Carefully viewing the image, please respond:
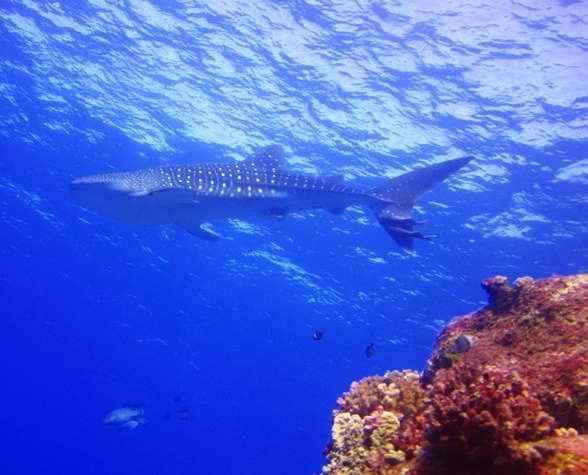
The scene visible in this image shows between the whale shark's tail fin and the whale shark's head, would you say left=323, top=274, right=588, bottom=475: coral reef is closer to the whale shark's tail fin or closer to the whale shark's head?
the whale shark's tail fin

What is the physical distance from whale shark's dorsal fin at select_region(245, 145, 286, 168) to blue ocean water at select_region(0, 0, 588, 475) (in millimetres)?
4039

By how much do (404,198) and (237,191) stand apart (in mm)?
5063

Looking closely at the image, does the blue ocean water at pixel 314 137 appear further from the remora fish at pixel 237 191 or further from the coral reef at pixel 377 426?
the coral reef at pixel 377 426

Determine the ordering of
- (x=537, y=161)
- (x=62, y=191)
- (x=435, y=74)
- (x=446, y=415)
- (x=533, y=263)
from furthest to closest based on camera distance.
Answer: (x=62, y=191) → (x=533, y=263) → (x=537, y=161) → (x=435, y=74) → (x=446, y=415)

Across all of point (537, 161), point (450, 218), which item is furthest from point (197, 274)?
point (537, 161)

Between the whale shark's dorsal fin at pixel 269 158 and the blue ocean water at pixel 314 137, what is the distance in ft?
13.3

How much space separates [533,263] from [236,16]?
61.5 ft

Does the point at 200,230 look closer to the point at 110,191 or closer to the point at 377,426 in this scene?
the point at 110,191

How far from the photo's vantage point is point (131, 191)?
14.5 meters

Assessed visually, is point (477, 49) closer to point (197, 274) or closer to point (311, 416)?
point (197, 274)

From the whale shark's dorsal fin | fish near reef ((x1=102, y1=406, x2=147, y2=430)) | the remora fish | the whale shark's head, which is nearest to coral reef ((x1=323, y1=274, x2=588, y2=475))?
the remora fish

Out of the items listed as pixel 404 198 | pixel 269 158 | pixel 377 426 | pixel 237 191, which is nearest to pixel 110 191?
pixel 237 191

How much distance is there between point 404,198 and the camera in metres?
13.3

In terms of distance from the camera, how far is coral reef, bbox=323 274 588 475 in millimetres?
3426
